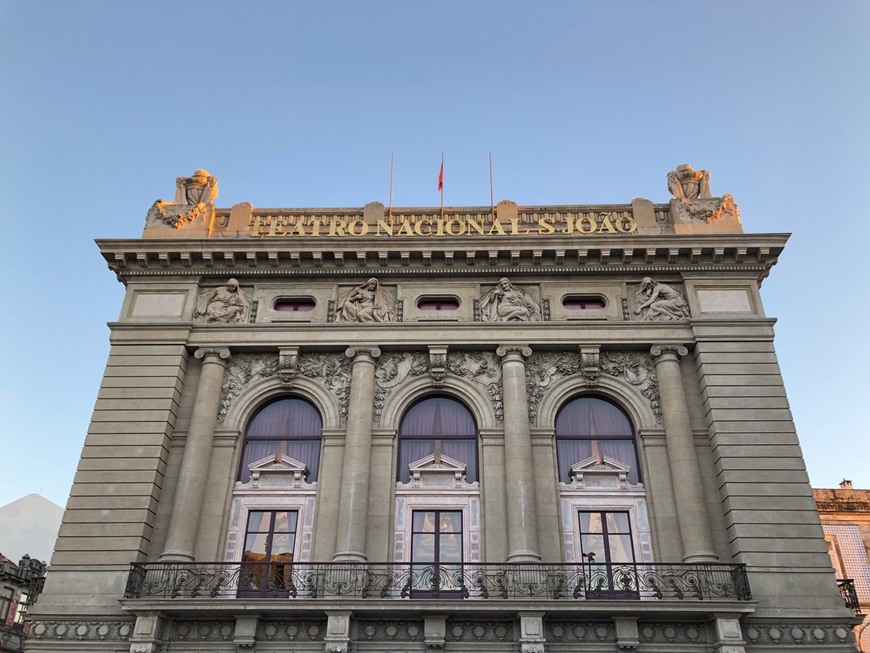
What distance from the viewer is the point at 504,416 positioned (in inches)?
853

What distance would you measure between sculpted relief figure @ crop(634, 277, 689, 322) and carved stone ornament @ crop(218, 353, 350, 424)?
31.9ft

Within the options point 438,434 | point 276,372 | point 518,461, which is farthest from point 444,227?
point 518,461

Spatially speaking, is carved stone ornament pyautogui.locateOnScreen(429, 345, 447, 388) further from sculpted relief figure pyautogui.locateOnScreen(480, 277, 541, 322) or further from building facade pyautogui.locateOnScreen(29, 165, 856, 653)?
sculpted relief figure pyautogui.locateOnScreen(480, 277, 541, 322)

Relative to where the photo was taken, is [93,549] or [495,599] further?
[93,549]

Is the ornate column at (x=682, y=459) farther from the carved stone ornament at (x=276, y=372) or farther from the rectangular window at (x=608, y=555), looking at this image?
the carved stone ornament at (x=276, y=372)

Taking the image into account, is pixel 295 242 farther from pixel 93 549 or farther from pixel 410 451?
pixel 93 549

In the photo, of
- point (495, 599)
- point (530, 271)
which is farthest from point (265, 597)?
point (530, 271)

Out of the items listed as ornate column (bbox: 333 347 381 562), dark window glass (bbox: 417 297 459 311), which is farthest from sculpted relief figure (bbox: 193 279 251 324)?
dark window glass (bbox: 417 297 459 311)

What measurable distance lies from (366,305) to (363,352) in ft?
5.76

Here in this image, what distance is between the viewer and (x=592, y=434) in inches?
Answer: 869

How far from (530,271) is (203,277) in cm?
1104

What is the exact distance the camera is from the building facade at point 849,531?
3266 cm

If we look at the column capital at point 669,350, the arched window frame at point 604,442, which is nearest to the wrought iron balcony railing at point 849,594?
the arched window frame at point 604,442

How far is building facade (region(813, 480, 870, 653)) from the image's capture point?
107 ft
